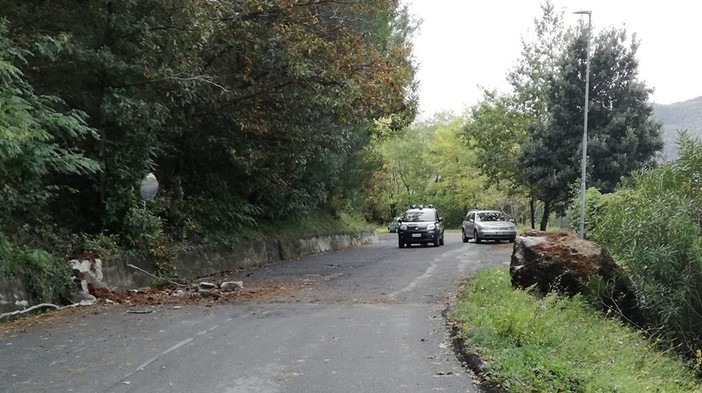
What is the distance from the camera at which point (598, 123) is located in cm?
2875

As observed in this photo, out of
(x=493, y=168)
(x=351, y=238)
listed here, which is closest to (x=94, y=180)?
(x=351, y=238)

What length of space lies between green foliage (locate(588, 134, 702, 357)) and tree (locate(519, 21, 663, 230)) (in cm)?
1544

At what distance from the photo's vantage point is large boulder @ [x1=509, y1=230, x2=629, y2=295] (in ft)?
39.0

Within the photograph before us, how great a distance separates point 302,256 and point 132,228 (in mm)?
11388

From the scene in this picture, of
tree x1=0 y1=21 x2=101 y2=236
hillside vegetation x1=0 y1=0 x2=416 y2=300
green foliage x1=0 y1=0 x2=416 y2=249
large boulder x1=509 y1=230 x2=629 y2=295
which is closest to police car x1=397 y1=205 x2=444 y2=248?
green foliage x1=0 y1=0 x2=416 y2=249

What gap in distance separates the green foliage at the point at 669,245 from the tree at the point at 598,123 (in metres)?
15.4

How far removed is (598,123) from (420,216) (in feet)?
30.0

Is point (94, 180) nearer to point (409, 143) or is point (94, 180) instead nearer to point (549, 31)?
point (549, 31)

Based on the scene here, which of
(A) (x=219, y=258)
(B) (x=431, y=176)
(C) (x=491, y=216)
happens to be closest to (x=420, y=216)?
(C) (x=491, y=216)

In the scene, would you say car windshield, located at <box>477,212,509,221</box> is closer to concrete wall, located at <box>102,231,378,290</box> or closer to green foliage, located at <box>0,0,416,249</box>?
concrete wall, located at <box>102,231,378,290</box>

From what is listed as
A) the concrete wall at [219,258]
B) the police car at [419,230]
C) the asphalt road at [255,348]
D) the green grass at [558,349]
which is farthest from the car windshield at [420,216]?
the green grass at [558,349]

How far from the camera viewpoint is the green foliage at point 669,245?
36.0 ft

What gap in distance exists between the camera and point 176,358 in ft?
24.5

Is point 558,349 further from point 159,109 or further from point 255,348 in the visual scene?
point 159,109
